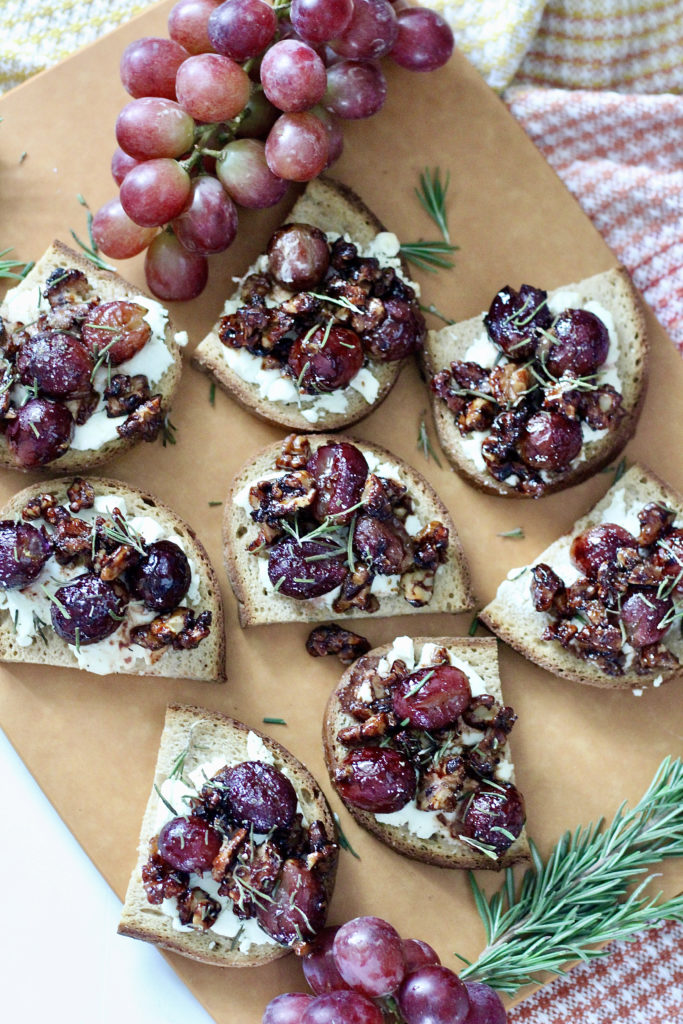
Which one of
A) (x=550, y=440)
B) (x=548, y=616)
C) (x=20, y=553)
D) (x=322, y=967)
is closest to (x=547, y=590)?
(x=548, y=616)

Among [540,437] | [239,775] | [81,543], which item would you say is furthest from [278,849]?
[540,437]

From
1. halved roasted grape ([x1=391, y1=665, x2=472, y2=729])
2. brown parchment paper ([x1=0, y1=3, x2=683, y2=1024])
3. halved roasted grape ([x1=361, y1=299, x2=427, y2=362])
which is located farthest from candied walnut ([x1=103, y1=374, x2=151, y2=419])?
halved roasted grape ([x1=391, y1=665, x2=472, y2=729])

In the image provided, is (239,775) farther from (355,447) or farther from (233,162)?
(233,162)

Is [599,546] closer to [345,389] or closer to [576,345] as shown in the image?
[576,345]

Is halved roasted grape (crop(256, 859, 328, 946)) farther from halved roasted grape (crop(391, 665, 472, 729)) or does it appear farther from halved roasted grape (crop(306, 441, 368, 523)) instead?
halved roasted grape (crop(306, 441, 368, 523))

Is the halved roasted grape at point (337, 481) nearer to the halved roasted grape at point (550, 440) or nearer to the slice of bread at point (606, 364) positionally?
the slice of bread at point (606, 364)
